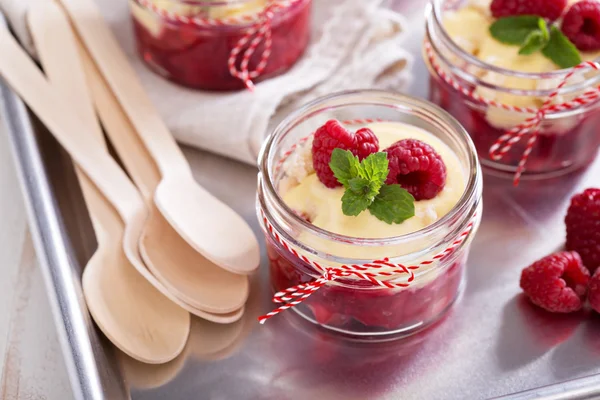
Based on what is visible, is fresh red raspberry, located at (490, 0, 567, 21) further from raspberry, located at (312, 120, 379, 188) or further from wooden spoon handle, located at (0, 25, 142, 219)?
wooden spoon handle, located at (0, 25, 142, 219)

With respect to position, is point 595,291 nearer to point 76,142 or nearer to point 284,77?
point 284,77

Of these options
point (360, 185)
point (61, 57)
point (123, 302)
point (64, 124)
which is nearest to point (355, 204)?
point (360, 185)

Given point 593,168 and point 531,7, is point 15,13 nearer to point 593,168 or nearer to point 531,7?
point 531,7

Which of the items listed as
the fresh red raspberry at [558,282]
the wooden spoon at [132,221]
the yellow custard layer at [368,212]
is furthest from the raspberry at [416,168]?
the wooden spoon at [132,221]

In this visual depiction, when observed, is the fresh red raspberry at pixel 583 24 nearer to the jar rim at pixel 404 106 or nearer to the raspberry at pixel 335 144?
the jar rim at pixel 404 106

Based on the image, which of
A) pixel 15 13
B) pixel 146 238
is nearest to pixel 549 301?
pixel 146 238
